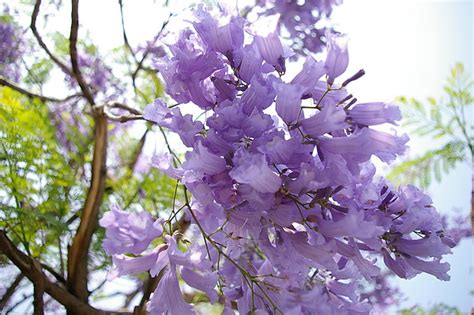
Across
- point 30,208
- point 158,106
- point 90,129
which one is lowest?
point 158,106

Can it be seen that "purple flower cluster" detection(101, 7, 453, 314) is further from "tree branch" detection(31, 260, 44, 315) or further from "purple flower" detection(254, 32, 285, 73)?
"tree branch" detection(31, 260, 44, 315)

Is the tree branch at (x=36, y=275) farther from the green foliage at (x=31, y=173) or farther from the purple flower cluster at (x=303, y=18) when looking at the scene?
the purple flower cluster at (x=303, y=18)

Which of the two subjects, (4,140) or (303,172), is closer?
(303,172)

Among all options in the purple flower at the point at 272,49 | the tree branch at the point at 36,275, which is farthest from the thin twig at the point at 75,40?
the purple flower at the point at 272,49

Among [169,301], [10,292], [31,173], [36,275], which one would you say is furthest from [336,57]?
[10,292]

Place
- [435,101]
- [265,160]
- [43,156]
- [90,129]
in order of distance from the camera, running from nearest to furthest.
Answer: [265,160] → [43,156] → [90,129] → [435,101]

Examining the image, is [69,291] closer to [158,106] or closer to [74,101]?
[158,106]

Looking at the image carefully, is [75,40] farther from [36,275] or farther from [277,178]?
[277,178]

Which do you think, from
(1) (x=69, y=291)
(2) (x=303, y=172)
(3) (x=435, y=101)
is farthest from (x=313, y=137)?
(3) (x=435, y=101)
